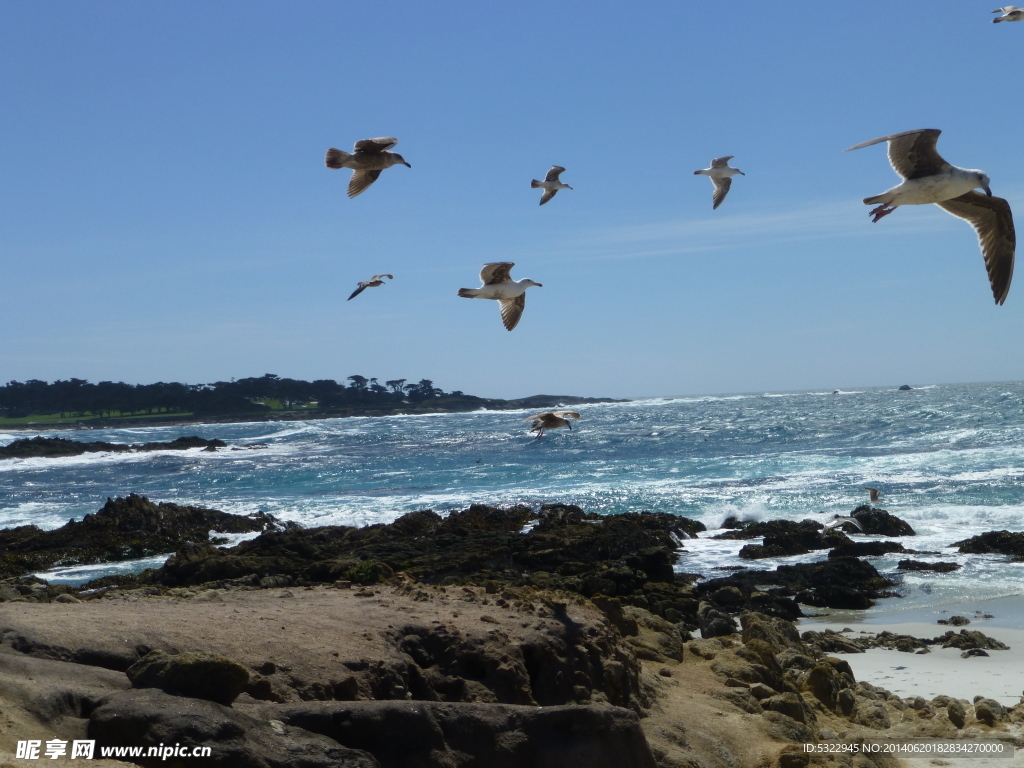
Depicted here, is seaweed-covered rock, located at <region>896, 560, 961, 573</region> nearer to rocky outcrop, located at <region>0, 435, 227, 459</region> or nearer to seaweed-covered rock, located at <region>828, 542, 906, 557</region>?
seaweed-covered rock, located at <region>828, 542, 906, 557</region>

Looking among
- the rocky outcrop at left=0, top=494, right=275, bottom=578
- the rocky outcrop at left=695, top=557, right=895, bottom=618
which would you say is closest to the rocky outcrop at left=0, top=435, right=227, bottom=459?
the rocky outcrop at left=0, top=494, right=275, bottom=578

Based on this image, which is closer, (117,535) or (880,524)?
(880,524)

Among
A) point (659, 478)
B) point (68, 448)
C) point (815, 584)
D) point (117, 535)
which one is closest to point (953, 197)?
point (815, 584)

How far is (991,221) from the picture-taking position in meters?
7.82

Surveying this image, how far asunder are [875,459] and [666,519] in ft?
54.4

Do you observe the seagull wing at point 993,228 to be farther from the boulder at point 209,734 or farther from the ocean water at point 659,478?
the ocean water at point 659,478

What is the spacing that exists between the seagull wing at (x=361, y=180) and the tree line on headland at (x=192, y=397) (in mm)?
99296

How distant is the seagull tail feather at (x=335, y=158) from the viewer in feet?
32.6

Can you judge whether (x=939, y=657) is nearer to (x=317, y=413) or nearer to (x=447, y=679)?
(x=447, y=679)

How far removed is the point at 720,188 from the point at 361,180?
5561 millimetres

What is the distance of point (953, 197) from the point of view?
7668 mm

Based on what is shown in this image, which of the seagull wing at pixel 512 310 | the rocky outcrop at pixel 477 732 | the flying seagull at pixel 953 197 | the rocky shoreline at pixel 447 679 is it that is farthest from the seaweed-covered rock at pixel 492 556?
the flying seagull at pixel 953 197

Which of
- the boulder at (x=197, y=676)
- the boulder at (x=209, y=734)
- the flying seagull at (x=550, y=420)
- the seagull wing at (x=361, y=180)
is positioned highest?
the seagull wing at (x=361, y=180)

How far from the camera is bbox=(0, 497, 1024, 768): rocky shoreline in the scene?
4512 mm
